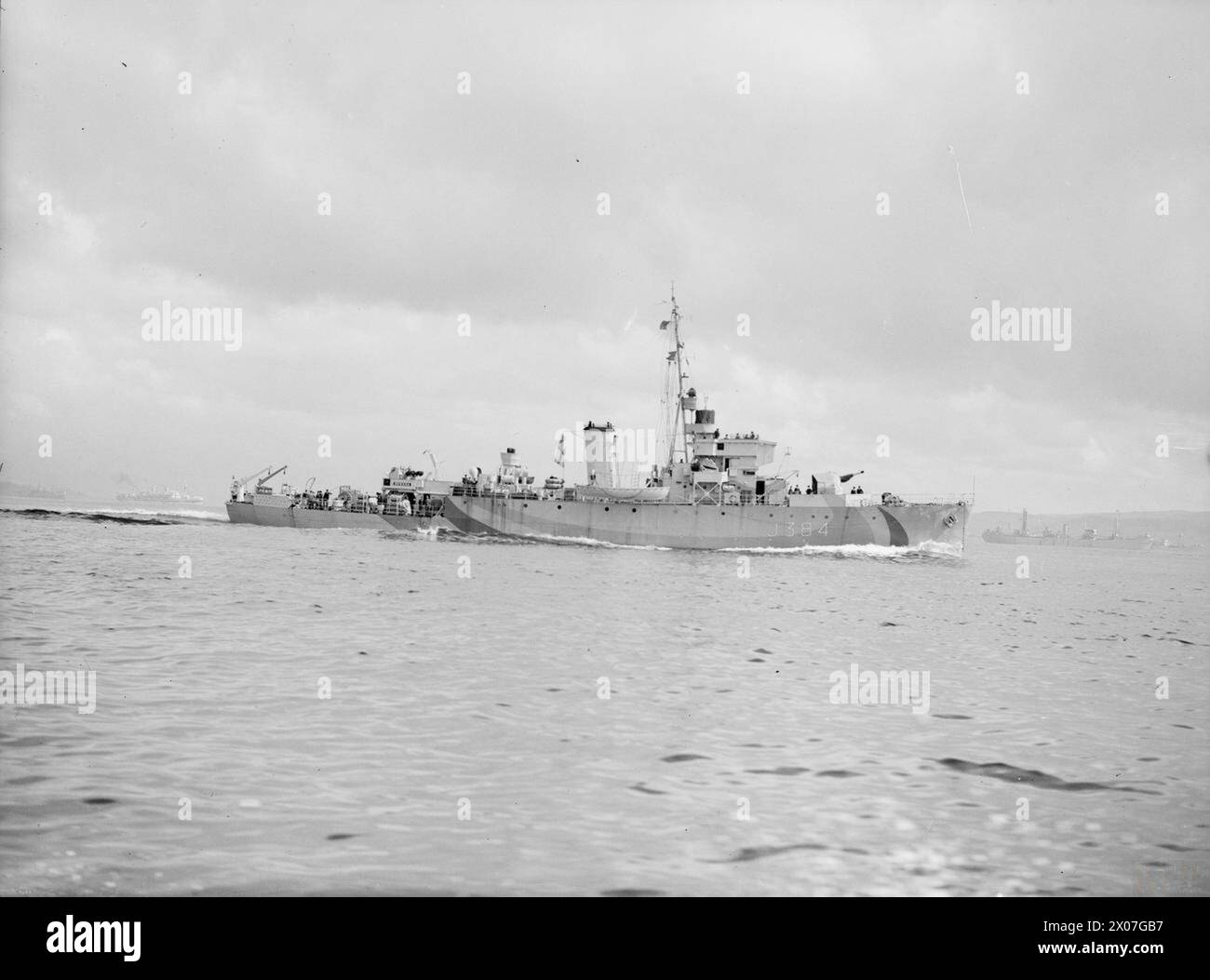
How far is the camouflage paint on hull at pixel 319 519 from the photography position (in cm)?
8106

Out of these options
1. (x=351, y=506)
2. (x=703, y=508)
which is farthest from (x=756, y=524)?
(x=351, y=506)

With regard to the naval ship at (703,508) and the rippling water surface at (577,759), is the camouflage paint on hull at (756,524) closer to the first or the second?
the naval ship at (703,508)

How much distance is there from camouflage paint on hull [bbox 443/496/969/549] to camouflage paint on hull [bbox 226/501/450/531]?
18.9 meters

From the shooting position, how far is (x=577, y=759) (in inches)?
315

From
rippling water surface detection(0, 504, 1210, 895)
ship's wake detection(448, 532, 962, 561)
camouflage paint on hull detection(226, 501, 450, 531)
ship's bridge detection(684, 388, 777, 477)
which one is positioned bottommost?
ship's wake detection(448, 532, 962, 561)

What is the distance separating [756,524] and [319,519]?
48.2 m

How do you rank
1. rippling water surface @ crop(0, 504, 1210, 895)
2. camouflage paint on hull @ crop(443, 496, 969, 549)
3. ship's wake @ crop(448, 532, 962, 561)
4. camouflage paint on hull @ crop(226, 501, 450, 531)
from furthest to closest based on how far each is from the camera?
1. camouflage paint on hull @ crop(226, 501, 450, 531)
2. camouflage paint on hull @ crop(443, 496, 969, 549)
3. ship's wake @ crop(448, 532, 962, 561)
4. rippling water surface @ crop(0, 504, 1210, 895)

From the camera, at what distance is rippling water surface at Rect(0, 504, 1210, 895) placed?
5.32 metres

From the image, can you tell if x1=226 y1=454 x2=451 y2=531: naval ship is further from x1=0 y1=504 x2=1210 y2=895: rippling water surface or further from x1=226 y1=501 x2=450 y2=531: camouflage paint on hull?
x1=0 y1=504 x2=1210 y2=895: rippling water surface

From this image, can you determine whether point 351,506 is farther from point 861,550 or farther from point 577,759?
point 577,759

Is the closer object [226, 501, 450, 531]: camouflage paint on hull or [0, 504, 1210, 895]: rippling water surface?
[0, 504, 1210, 895]: rippling water surface

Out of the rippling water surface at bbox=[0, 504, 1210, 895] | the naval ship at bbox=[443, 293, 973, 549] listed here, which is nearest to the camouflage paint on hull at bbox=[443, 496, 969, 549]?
the naval ship at bbox=[443, 293, 973, 549]

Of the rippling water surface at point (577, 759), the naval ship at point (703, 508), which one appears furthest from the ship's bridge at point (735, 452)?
the rippling water surface at point (577, 759)
